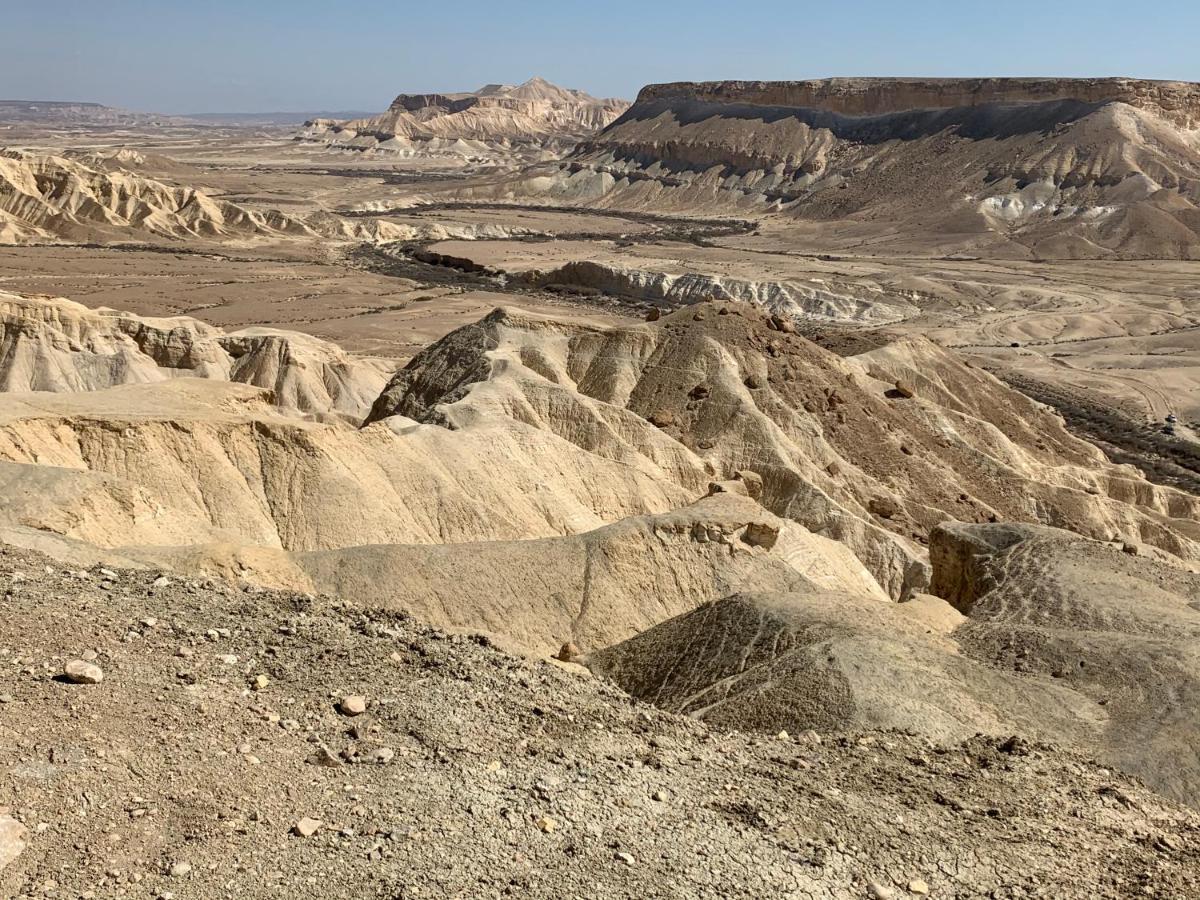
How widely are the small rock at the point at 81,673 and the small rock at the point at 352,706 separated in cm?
222

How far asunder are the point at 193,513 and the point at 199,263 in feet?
258

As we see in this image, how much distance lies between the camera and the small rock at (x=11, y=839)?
26.1 feet

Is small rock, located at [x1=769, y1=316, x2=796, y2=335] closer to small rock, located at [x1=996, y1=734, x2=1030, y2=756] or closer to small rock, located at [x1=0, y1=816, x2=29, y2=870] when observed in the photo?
small rock, located at [x1=996, y1=734, x2=1030, y2=756]

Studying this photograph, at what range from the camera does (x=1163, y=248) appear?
333 feet

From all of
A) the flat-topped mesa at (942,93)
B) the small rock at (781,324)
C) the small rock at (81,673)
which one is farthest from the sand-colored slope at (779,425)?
the flat-topped mesa at (942,93)

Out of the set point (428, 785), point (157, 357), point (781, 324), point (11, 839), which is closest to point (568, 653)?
point (428, 785)

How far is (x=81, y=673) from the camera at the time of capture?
1011 centimetres

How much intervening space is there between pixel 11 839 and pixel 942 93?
5618 inches

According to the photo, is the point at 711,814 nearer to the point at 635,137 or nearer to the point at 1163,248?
the point at 1163,248

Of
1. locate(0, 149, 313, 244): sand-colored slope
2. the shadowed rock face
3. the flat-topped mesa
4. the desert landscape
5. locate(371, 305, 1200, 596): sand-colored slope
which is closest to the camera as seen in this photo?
the desert landscape

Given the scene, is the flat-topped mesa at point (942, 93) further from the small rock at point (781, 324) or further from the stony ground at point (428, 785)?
the stony ground at point (428, 785)

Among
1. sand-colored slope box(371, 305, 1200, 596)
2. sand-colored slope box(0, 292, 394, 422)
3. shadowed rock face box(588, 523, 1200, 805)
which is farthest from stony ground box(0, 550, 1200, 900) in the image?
sand-colored slope box(0, 292, 394, 422)

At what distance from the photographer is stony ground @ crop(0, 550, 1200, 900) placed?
8656 mm

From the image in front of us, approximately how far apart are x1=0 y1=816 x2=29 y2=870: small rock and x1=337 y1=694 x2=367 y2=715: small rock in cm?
318
